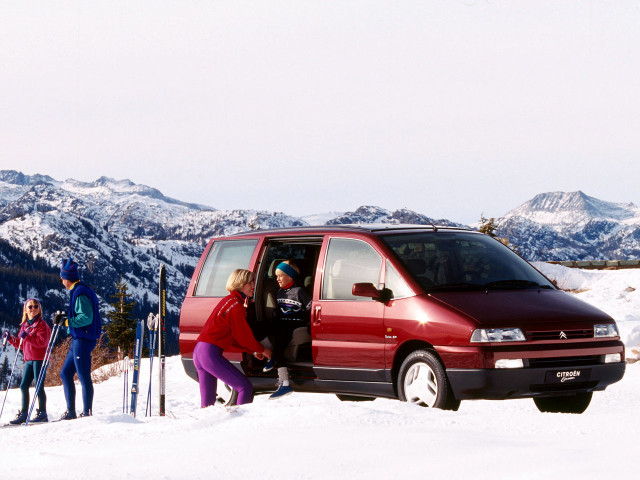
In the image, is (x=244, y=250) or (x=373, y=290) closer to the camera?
(x=373, y=290)

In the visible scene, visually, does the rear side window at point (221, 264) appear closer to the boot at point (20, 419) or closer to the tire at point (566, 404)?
the boot at point (20, 419)

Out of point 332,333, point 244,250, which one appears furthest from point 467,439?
point 244,250

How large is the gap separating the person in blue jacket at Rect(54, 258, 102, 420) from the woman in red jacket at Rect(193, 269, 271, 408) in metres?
1.73

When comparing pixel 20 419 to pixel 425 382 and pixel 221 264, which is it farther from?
pixel 425 382

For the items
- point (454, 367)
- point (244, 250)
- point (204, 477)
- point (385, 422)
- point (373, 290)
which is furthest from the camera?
point (244, 250)

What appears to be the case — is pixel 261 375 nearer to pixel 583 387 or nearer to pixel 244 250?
pixel 244 250

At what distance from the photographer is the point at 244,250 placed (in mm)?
10938

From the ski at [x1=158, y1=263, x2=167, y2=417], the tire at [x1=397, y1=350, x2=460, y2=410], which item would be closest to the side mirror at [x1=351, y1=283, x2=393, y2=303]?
the tire at [x1=397, y1=350, x2=460, y2=410]

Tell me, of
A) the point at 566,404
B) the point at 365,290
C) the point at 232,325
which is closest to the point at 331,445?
the point at 365,290

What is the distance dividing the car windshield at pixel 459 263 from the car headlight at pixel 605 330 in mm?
835

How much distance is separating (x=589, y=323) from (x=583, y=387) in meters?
0.59

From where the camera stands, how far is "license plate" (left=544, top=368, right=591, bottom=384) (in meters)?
8.46

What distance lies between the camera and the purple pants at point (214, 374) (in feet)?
31.1

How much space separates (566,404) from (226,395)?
3.84 m
